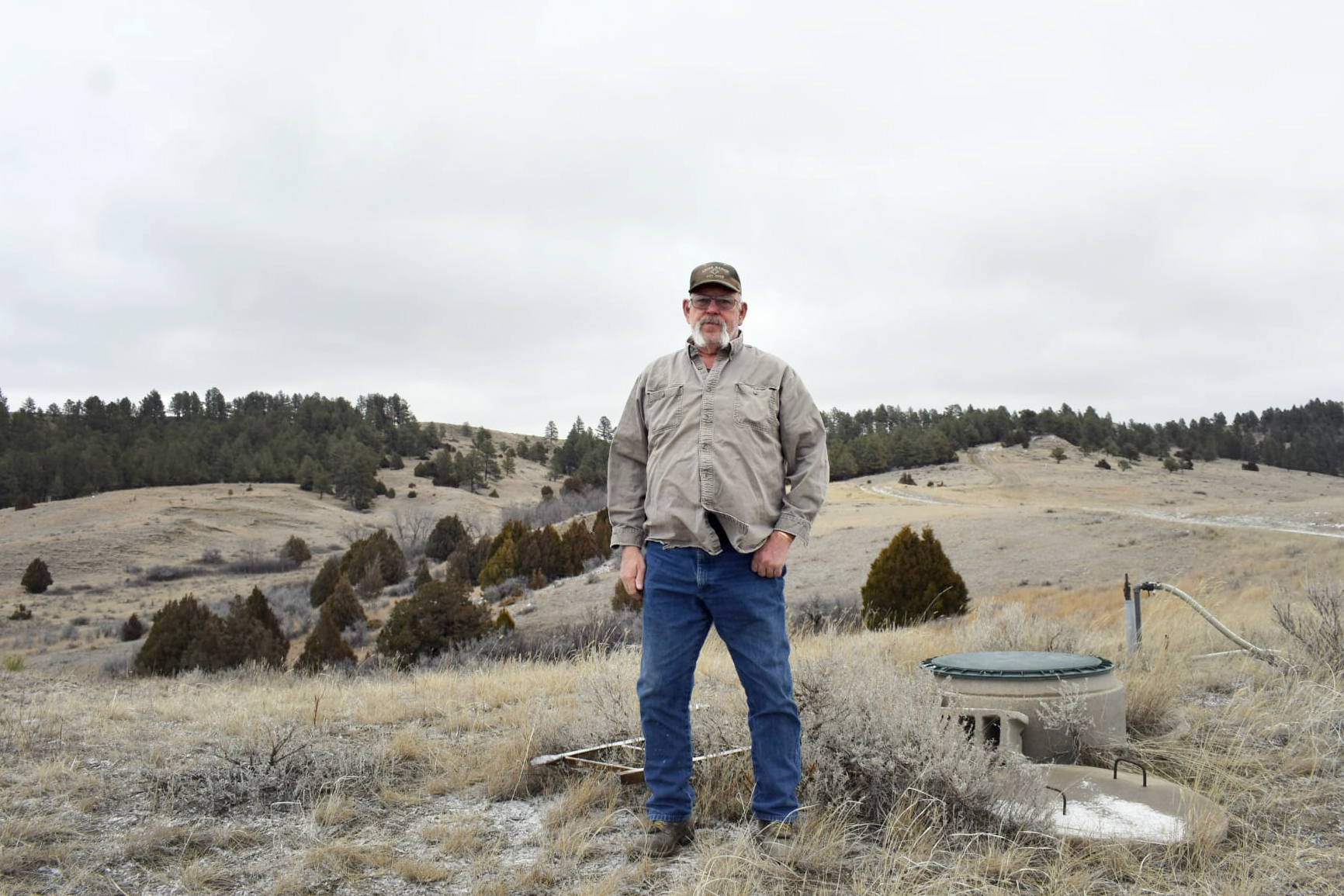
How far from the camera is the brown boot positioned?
312cm

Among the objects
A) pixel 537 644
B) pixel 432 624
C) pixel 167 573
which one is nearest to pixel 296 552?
pixel 167 573

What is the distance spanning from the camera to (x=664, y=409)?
3344 millimetres

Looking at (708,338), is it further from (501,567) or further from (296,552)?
(296,552)

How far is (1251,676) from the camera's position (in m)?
6.04

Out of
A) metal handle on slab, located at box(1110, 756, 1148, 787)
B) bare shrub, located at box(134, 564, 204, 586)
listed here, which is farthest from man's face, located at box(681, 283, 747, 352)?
bare shrub, located at box(134, 564, 204, 586)

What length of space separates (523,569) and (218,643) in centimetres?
1412

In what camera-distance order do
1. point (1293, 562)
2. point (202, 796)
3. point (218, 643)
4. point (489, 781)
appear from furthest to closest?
point (1293, 562)
point (218, 643)
point (489, 781)
point (202, 796)

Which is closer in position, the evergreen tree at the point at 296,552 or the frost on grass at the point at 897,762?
the frost on grass at the point at 897,762

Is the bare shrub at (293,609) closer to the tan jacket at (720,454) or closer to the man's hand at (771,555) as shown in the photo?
the tan jacket at (720,454)

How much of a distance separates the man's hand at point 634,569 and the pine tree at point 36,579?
43.1 m

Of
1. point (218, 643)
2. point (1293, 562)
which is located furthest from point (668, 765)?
point (1293, 562)

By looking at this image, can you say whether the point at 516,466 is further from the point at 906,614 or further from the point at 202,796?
the point at 202,796

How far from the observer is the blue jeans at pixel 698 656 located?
3115 mm

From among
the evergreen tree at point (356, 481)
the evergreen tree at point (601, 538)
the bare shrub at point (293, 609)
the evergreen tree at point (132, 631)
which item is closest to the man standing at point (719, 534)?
the bare shrub at point (293, 609)
